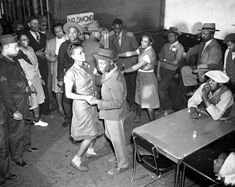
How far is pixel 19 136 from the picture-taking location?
4.74 meters

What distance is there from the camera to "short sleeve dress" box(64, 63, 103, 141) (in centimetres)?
439

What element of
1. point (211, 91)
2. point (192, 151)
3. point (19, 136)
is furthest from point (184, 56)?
point (19, 136)

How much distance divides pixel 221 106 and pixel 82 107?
1950 millimetres

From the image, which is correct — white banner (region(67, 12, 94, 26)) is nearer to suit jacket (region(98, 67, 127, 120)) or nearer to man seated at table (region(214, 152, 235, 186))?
suit jacket (region(98, 67, 127, 120))

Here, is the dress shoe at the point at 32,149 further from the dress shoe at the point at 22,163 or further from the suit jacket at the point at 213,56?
the suit jacket at the point at 213,56

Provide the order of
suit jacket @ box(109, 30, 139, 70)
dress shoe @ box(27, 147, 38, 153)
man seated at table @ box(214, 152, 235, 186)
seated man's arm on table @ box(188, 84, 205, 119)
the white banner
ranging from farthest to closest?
the white banner
suit jacket @ box(109, 30, 139, 70)
dress shoe @ box(27, 147, 38, 153)
seated man's arm on table @ box(188, 84, 205, 119)
man seated at table @ box(214, 152, 235, 186)

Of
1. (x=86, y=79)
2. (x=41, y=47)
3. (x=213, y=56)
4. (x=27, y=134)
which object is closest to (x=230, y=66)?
(x=213, y=56)

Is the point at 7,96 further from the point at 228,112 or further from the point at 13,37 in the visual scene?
the point at 228,112

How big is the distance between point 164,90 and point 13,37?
329 centimetres

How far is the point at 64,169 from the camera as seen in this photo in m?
4.88

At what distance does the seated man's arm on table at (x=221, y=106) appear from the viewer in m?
4.29

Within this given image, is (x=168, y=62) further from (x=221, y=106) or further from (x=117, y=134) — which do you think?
(x=117, y=134)

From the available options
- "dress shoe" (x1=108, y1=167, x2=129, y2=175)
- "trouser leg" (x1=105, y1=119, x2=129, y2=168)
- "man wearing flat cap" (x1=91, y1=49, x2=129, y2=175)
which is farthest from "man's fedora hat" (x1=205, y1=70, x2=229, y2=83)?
"dress shoe" (x1=108, y1=167, x2=129, y2=175)

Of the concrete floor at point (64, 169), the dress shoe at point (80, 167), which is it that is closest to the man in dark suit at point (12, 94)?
the concrete floor at point (64, 169)
